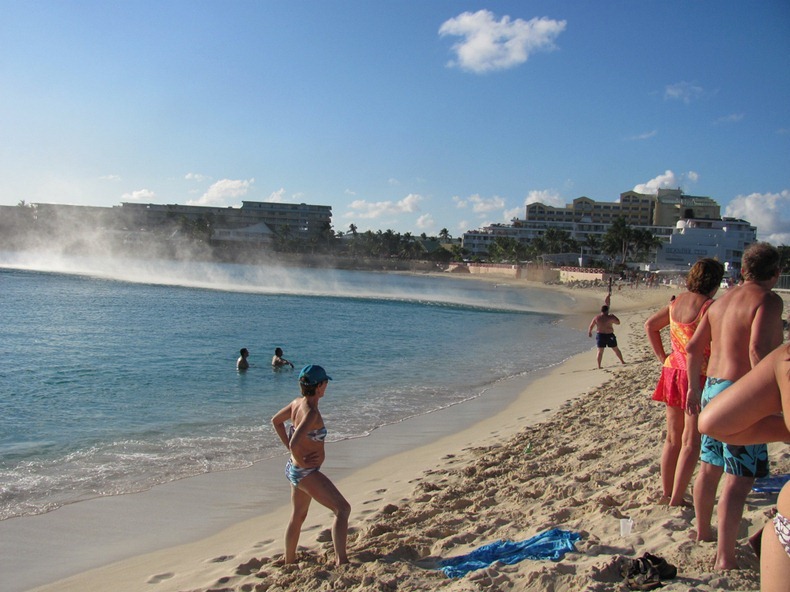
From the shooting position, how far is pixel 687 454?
471 cm

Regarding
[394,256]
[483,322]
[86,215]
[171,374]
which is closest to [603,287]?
[483,322]

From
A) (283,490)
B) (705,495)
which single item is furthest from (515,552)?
(283,490)

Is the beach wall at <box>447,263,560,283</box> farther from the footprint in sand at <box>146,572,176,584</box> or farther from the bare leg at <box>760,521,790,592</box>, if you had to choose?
the bare leg at <box>760,521,790,592</box>

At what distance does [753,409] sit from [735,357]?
6.13 ft

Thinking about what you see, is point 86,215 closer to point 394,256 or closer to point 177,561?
point 394,256

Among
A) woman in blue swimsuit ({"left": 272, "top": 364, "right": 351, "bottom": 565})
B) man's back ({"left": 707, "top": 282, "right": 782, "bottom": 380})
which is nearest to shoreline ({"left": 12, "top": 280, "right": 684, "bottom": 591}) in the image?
woman in blue swimsuit ({"left": 272, "top": 364, "right": 351, "bottom": 565})

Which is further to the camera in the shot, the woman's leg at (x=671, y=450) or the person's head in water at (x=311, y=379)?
the woman's leg at (x=671, y=450)

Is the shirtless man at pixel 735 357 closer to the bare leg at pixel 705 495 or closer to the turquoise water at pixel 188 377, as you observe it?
the bare leg at pixel 705 495

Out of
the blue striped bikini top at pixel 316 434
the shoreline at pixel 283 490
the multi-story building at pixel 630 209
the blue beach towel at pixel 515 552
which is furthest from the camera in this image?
the multi-story building at pixel 630 209

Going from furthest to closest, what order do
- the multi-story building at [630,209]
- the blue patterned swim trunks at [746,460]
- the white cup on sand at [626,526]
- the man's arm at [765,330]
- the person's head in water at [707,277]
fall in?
the multi-story building at [630,209] < the person's head in water at [707,277] < the white cup on sand at [626,526] < the man's arm at [765,330] < the blue patterned swim trunks at [746,460]

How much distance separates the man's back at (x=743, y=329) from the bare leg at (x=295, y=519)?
311 cm

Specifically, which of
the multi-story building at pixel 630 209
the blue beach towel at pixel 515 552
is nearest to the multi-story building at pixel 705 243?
the multi-story building at pixel 630 209

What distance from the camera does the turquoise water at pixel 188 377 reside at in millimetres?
9164

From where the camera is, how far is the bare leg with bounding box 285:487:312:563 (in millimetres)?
4918
